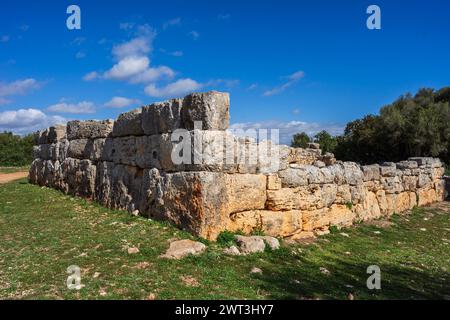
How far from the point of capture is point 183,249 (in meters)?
6.98

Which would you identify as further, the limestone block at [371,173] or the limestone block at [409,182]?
the limestone block at [409,182]

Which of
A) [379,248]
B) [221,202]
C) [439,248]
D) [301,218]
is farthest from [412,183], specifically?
[221,202]

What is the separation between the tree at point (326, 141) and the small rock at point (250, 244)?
23724 millimetres

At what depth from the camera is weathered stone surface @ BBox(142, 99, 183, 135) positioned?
28.0 ft

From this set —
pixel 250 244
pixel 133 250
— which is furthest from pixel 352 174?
pixel 133 250

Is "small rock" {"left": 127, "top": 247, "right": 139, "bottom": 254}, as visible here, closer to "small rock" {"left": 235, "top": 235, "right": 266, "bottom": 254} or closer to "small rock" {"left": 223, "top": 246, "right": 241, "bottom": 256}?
"small rock" {"left": 223, "top": 246, "right": 241, "bottom": 256}

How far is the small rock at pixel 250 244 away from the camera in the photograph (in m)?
7.41

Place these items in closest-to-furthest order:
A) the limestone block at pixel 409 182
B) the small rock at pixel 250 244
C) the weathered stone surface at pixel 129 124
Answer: the small rock at pixel 250 244 → the weathered stone surface at pixel 129 124 → the limestone block at pixel 409 182

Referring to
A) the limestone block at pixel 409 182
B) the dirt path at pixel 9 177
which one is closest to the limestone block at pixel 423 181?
the limestone block at pixel 409 182

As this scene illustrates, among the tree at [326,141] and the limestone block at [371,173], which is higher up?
the tree at [326,141]

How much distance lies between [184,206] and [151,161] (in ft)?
6.08

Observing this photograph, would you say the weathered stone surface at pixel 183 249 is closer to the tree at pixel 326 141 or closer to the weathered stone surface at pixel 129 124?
the weathered stone surface at pixel 129 124

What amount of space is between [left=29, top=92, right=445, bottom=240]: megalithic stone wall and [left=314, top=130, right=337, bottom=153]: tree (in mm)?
17572

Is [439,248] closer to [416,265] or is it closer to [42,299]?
[416,265]
